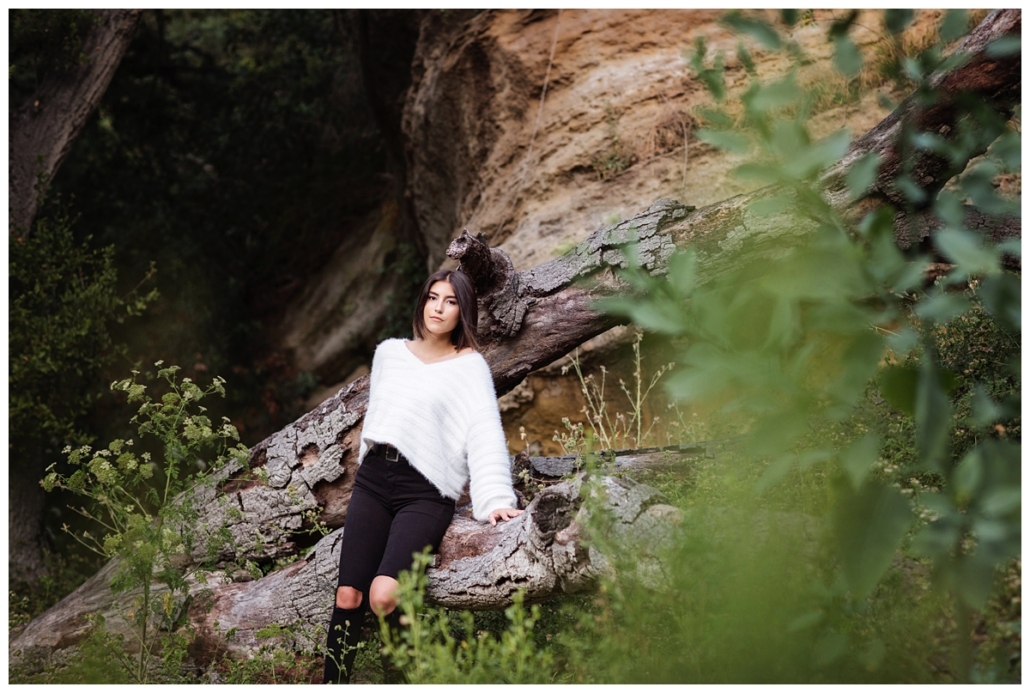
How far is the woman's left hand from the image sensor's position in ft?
10.5

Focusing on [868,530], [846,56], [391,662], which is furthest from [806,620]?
[391,662]

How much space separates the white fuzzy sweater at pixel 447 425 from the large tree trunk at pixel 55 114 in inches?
178

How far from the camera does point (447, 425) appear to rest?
3389 millimetres

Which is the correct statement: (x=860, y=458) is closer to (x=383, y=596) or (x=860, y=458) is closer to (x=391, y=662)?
(x=383, y=596)

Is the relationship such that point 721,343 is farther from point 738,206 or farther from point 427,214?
point 427,214

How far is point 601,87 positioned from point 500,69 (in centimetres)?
96

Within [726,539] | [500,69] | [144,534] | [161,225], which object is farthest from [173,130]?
[726,539]

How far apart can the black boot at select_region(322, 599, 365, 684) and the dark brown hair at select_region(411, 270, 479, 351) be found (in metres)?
1.18

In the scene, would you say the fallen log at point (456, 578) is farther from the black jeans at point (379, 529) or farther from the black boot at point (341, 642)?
the black boot at point (341, 642)

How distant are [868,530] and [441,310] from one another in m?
2.17

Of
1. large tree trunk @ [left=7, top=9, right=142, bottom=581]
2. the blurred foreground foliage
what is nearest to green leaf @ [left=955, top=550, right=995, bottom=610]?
the blurred foreground foliage

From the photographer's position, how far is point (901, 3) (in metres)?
1.92

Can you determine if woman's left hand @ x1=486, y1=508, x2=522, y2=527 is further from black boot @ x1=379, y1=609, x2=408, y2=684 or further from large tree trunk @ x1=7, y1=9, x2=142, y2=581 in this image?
large tree trunk @ x1=7, y1=9, x2=142, y2=581

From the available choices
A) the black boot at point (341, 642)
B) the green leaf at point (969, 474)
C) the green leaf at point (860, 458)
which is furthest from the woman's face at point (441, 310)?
the green leaf at point (969, 474)
